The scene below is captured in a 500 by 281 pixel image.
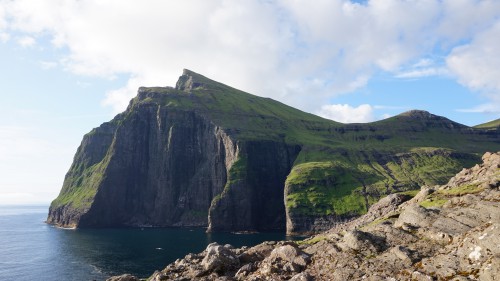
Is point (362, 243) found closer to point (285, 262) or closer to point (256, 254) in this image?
point (285, 262)

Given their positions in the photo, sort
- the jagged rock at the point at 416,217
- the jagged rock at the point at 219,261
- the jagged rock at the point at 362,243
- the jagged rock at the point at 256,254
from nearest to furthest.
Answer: the jagged rock at the point at 362,243, the jagged rock at the point at 416,217, the jagged rock at the point at 219,261, the jagged rock at the point at 256,254

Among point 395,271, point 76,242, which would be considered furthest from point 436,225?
point 76,242

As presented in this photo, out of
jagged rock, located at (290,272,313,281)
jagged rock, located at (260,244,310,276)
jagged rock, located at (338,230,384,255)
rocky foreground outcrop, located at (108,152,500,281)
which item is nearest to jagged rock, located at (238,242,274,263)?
rocky foreground outcrop, located at (108,152,500,281)

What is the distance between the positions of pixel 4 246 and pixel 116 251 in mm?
63245

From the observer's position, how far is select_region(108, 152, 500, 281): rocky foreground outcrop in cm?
2789

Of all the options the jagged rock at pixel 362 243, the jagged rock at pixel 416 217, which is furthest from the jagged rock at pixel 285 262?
the jagged rock at pixel 416 217

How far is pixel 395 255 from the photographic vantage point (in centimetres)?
3209

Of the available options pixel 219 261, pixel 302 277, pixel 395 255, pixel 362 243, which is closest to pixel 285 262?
pixel 302 277

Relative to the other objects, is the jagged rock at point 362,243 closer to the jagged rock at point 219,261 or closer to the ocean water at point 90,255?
the jagged rock at point 219,261

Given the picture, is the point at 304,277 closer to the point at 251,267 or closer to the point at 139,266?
the point at 251,267

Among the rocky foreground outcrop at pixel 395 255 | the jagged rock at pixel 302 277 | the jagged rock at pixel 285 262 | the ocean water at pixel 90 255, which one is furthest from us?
the ocean water at pixel 90 255

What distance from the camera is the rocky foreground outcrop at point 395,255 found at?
27891 millimetres

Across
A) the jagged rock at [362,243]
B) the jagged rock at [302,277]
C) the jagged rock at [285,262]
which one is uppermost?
the jagged rock at [362,243]

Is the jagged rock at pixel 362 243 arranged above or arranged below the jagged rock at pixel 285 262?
above
